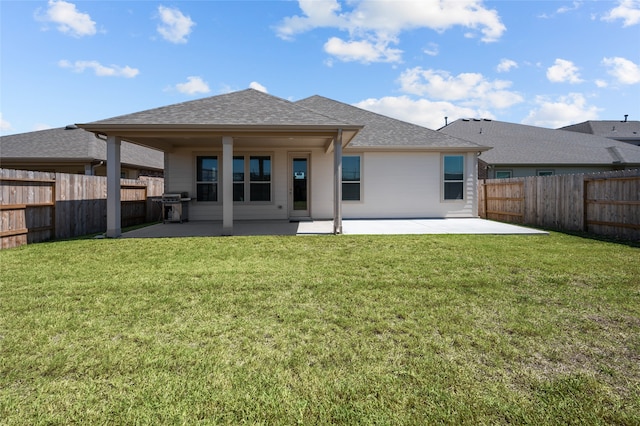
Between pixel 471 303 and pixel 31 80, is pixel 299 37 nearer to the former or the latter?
pixel 31 80

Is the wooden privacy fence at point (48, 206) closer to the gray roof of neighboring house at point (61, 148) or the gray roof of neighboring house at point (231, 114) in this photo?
the gray roof of neighboring house at point (231, 114)

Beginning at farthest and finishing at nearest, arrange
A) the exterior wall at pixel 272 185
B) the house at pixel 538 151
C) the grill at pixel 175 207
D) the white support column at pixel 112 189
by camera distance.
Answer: the house at pixel 538 151 → the exterior wall at pixel 272 185 → the grill at pixel 175 207 → the white support column at pixel 112 189

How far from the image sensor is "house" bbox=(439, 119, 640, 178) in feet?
64.6

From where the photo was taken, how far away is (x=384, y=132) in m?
14.0

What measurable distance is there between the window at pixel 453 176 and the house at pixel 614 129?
28361mm

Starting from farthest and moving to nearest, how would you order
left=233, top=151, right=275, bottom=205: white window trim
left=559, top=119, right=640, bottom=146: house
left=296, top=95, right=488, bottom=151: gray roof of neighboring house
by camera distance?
left=559, top=119, right=640, bottom=146: house < left=296, top=95, right=488, bottom=151: gray roof of neighboring house < left=233, top=151, right=275, bottom=205: white window trim

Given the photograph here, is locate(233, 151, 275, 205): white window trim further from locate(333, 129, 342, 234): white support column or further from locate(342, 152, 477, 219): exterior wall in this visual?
locate(333, 129, 342, 234): white support column

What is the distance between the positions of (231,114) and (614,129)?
132 ft

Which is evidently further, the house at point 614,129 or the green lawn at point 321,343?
the house at point 614,129

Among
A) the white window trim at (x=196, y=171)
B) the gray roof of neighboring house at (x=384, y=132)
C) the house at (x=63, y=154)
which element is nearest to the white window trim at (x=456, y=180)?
the gray roof of neighboring house at (x=384, y=132)

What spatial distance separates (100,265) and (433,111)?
114 ft

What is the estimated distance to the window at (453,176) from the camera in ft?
44.3

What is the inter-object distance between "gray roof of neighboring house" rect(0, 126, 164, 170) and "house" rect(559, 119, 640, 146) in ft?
129

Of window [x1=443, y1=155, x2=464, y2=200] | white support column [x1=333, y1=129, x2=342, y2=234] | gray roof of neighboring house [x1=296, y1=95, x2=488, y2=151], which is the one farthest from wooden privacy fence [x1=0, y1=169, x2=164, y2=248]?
window [x1=443, y1=155, x2=464, y2=200]
